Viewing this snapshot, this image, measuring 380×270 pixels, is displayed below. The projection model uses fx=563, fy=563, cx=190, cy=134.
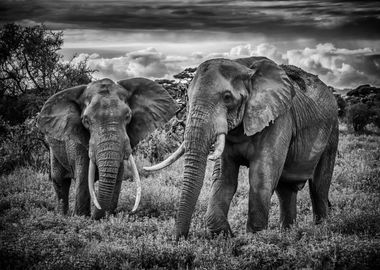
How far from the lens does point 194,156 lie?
727 cm

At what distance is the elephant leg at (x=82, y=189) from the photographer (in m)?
9.72

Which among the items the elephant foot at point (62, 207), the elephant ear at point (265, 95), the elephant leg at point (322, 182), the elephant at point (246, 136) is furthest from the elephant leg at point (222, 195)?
the elephant foot at point (62, 207)

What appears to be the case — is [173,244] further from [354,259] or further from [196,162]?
[354,259]

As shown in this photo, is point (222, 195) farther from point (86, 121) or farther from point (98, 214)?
point (86, 121)

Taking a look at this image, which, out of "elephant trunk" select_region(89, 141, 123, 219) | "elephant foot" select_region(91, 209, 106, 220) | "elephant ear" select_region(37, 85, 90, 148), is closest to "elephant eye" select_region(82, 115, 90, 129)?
"elephant ear" select_region(37, 85, 90, 148)

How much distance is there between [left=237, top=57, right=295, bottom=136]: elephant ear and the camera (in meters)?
7.71

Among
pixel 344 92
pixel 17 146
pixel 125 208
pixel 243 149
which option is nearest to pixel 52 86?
pixel 17 146

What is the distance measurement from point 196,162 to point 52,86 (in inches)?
446

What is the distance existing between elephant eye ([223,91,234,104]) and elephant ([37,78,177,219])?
2404 millimetres

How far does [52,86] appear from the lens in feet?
57.6

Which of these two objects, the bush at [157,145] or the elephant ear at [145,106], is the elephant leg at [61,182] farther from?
the bush at [157,145]

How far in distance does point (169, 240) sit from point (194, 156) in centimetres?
150

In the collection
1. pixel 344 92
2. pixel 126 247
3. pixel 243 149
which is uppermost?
pixel 243 149

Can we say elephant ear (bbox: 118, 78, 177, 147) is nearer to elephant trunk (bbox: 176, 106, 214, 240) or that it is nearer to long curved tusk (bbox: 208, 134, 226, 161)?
elephant trunk (bbox: 176, 106, 214, 240)
